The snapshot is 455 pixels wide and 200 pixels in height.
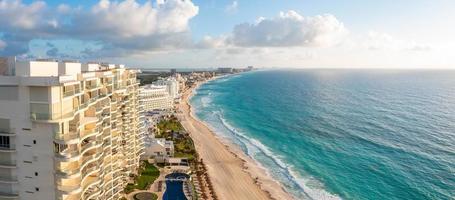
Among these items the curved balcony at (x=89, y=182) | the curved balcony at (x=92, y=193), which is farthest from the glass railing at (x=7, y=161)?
the curved balcony at (x=92, y=193)

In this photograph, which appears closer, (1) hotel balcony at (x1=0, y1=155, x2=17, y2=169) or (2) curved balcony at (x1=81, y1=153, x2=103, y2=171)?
(1) hotel balcony at (x1=0, y1=155, x2=17, y2=169)

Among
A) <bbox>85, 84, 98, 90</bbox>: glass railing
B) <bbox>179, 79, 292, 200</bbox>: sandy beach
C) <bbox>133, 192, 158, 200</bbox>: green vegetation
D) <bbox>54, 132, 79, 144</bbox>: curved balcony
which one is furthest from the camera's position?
<bbox>179, 79, 292, 200</bbox>: sandy beach

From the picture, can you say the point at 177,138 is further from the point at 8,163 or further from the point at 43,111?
the point at 43,111

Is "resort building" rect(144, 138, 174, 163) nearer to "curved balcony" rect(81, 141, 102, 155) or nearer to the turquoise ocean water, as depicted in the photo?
the turquoise ocean water

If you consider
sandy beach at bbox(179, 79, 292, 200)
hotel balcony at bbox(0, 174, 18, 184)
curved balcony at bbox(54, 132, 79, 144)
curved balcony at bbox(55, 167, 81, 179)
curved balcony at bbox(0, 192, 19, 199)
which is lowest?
sandy beach at bbox(179, 79, 292, 200)

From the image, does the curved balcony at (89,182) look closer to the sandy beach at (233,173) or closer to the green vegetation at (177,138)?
the sandy beach at (233,173)

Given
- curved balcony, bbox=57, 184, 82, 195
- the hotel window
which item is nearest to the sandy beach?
curved balcony, bbox=57, 184, 82, 195
